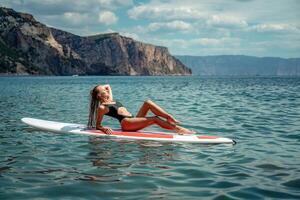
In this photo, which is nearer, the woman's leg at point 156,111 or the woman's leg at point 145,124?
the woman's leg at point 156,111

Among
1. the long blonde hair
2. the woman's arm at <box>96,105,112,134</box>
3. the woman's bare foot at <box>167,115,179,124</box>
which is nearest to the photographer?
the woman's bare foot at <box>167,115,179,124</box>

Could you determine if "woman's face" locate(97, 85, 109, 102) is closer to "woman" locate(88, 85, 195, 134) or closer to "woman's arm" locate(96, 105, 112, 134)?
"woman" locate(88, 85, 195, 134)

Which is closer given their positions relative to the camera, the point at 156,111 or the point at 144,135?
the point at 144,135

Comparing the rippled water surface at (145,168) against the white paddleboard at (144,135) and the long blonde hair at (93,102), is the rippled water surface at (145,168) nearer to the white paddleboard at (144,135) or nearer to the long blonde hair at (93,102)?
the white paddleboard at (144,135)

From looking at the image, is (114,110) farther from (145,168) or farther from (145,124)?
(145,168)

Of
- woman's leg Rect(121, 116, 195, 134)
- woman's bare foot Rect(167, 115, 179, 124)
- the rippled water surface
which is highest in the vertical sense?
woman's bare foot Rect(167, 115, 179, 124)

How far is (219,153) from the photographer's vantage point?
36.8 feet

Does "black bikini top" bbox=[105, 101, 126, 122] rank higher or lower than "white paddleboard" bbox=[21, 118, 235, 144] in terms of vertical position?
higher

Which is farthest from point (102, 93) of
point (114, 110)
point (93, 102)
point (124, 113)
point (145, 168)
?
point (145, 168)

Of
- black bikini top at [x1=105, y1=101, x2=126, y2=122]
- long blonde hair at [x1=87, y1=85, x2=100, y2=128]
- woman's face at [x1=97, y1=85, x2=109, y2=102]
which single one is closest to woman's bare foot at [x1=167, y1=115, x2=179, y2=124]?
black bikini top at [x1=105, y1=101, x2=126, y2=122]

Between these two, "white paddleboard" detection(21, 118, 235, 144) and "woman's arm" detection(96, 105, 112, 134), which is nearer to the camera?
"white paddleboard" detection(21, 118, 235, 144)

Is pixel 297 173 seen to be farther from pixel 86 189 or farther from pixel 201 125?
pixel 201 125

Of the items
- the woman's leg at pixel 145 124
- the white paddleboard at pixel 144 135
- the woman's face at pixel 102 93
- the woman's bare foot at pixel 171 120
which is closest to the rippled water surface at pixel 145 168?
the white paddleboard at pixel 144 135

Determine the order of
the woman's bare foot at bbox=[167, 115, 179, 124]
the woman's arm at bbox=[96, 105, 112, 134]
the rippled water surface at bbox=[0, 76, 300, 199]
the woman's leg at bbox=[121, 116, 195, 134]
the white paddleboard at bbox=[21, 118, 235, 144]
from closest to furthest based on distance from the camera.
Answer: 1. the rippled water surface at bbox=[0, 76, 300, 199]
2. the white paddleboard at bbox=[21, 118, 235, 144]
3. the woman's bare foot at bbox=[167, 115, 179, 124]
4. the woman's leg at bbox=[121, 116, 195, 134]
5. the woman's arm at bbox=[96, 105, 112, 134]
